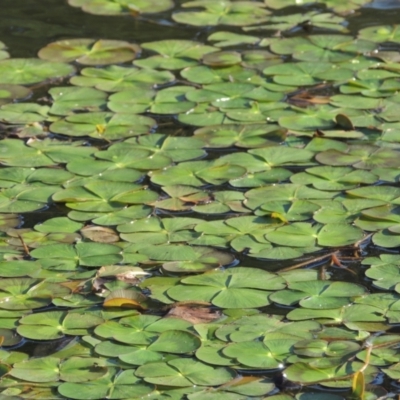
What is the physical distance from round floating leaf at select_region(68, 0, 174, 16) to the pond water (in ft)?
0.03

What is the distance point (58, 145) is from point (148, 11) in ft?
3.96

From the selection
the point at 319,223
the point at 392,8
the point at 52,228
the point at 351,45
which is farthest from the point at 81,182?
the point at 392,8

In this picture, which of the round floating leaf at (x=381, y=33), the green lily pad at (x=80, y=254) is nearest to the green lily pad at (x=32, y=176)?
the green lily pad at (x=80, y=254)

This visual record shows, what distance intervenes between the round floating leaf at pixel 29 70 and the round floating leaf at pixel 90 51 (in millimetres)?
64

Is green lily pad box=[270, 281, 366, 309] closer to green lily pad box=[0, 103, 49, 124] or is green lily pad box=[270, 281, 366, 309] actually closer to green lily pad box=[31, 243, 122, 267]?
green lily pad box=[31, 243, 122, 267]

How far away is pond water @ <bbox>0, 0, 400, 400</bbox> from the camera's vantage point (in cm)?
204

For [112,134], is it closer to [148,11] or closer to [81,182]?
[81,182]

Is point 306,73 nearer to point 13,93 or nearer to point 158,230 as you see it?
point 13,93

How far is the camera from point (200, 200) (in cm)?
268

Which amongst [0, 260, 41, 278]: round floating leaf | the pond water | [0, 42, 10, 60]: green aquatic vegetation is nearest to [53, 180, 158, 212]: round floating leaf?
the pond water

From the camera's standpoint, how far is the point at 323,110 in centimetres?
319

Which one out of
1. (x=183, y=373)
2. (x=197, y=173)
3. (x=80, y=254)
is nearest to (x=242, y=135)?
(x=197, y=173)

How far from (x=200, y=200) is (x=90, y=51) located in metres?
1.19

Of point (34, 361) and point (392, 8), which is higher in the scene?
point (392, 8)
